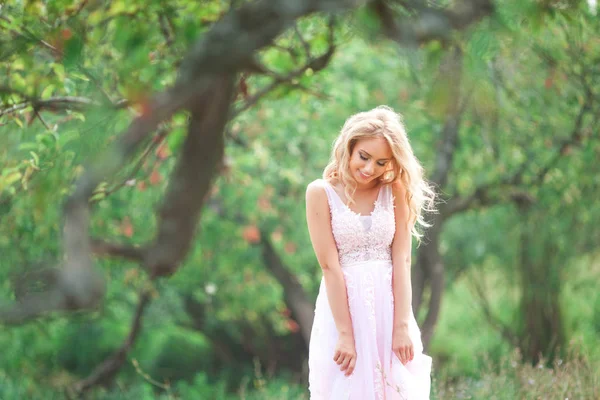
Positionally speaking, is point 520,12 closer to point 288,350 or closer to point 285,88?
point 285,88

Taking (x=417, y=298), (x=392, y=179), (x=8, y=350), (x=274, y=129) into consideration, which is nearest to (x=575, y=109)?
(x=417, y=298)

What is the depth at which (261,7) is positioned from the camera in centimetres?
174

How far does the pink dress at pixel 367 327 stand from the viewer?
3.03 metres

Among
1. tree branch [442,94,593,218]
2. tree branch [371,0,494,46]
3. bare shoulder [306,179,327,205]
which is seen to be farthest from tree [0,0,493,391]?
tree branch [442,94,593,218]

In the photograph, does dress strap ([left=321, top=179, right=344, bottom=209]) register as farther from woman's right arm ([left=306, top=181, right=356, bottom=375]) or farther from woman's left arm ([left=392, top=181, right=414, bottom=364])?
woman's left arm ([left=392, top=181, right=414, bottom=364])

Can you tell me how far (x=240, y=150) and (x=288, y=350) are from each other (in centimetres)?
415

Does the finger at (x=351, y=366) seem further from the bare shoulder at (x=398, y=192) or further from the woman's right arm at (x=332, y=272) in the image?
the bare shoulder at (x=398, y=192)

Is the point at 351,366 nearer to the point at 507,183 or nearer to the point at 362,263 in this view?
the point at 362,263

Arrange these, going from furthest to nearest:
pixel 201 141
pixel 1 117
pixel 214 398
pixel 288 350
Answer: pixel 288 350 < pixel 214 398 < pixel 1 117 < pixel 201 141

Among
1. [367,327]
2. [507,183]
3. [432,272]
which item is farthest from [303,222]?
[367,327]

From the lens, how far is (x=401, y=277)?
3051 millimetres

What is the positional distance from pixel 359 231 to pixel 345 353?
0.46 metres

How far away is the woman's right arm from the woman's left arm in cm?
18

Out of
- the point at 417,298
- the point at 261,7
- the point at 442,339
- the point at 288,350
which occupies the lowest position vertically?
the point at 288,350
